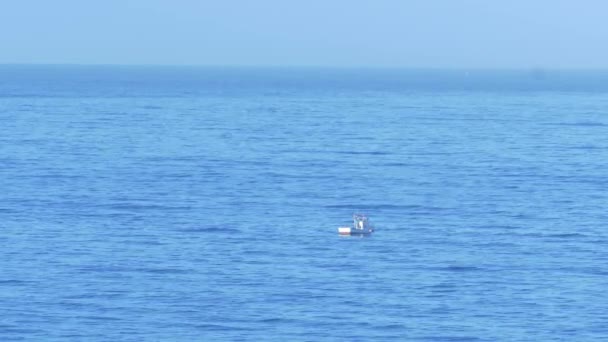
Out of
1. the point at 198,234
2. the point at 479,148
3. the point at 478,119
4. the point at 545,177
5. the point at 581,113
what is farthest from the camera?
the point at 581,113

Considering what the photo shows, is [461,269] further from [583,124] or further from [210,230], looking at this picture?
[583,124]

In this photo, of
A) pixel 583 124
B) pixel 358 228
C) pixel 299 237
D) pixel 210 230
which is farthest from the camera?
pixel 583 124

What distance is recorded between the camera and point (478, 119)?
141250 millimetres

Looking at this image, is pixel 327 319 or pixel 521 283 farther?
pixel 521 283

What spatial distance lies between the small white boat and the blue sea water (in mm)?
569

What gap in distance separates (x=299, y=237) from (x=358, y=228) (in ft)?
9.14

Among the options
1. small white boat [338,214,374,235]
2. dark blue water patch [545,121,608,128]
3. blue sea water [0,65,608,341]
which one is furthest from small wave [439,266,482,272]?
dark blue water patch [545,121,608,128]

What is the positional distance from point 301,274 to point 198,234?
9.93 m

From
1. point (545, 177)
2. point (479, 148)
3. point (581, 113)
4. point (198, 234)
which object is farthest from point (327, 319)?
point (581, 113)

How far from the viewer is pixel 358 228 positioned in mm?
58219

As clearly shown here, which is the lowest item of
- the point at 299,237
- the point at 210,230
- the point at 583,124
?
the point at 583,124

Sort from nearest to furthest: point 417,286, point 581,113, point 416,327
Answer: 1. point 416,327
2. point 417,286
3. point 581,113

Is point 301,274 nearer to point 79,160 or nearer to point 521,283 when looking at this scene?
point 521,283

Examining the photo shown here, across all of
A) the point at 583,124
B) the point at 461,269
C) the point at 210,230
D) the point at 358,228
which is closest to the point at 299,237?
the point at 358,228
